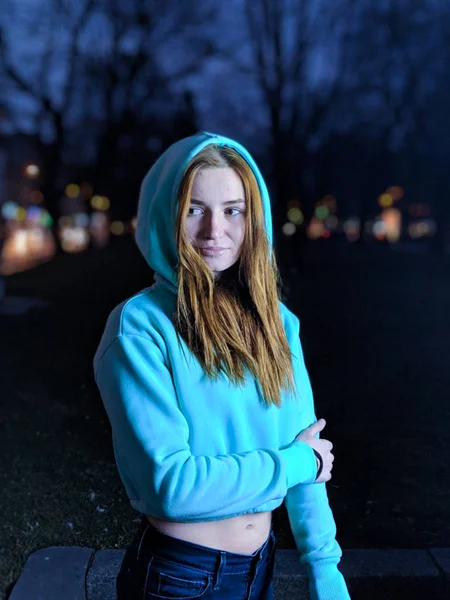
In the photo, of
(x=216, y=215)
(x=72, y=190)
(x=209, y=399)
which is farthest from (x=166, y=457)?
(x=72, y=190)

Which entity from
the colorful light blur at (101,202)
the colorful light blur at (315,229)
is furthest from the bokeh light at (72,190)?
the colorful light blur at (315,229)

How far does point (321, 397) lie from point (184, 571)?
102 inches

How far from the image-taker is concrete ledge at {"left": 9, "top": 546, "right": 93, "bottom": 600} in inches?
92.9

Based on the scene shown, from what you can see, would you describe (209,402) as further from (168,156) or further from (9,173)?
(9,173)

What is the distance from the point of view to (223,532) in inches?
48.8

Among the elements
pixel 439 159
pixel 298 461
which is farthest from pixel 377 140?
pixel 298 461

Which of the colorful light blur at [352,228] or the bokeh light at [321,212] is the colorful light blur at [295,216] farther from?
the colorful light blur at [352,228]

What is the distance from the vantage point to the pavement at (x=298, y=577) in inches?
94.8

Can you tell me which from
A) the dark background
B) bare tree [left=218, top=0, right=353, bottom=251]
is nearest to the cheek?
the dark background

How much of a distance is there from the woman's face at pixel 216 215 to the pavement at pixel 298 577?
1.68 meters

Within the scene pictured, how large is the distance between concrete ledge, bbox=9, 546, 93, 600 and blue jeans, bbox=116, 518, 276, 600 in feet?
4.19

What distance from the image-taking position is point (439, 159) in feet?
12.4

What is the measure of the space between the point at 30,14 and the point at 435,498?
369 centimetres

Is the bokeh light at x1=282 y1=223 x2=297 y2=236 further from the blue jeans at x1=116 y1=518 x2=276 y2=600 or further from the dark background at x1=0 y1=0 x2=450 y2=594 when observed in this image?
the blue jeans at x1=116 y1=518 x2=276 y2=600
